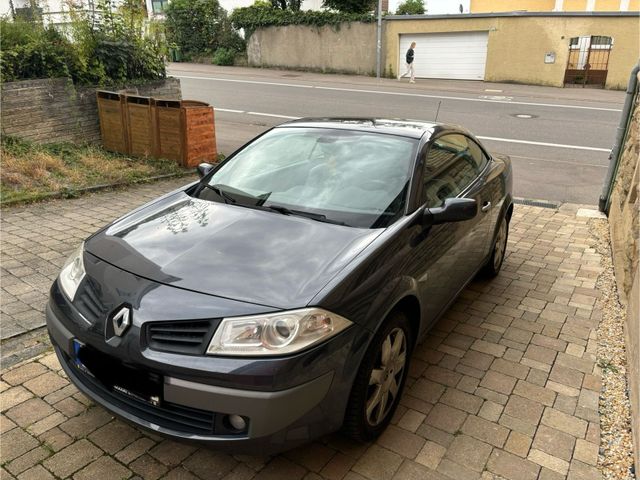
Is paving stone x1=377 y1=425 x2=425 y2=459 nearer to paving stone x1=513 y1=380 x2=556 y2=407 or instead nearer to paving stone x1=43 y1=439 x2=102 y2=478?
paving stone x1=513 y1=380 x2=556 y2=407

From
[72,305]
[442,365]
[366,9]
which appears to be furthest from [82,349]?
[366,9]

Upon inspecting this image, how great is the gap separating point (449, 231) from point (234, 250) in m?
1.55

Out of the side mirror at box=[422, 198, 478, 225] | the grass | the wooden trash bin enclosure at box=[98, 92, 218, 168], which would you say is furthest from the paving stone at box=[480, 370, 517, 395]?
the wooden trash bin enclosure at box=[98, 92, 218, 168]

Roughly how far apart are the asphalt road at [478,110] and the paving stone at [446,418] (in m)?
5.74

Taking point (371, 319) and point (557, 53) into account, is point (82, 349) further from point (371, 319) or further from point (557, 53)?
point (557, 53)

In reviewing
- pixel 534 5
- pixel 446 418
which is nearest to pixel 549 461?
pixel 446 418

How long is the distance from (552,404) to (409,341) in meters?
1.05

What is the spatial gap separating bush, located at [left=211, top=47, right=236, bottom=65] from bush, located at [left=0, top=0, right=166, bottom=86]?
71.6ft

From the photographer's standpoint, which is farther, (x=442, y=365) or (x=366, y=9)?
(x=366, y=9)

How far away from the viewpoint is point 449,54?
82.5ft

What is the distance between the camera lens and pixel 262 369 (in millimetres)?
2260

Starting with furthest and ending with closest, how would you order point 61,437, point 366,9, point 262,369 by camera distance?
point 366,9, point 61,437, point 262,369

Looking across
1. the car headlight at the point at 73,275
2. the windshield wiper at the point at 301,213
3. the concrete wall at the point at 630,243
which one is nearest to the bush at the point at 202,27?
the concrete wall at the point at 630,243

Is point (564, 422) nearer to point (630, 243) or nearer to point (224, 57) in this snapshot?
point (630, 243)
